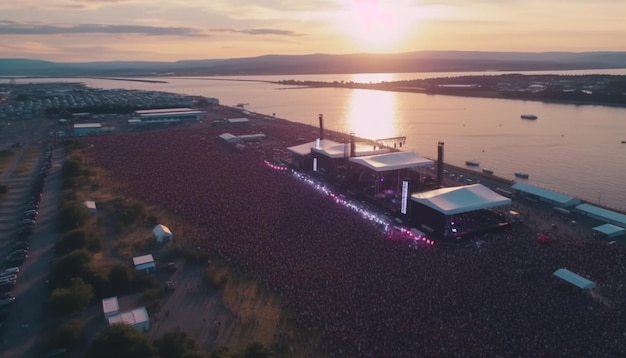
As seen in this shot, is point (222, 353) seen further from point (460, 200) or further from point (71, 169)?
point (71, 169)

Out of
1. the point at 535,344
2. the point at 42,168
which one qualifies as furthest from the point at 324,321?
the point at 42,168

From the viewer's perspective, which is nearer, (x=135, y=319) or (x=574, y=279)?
(x=135, y=319)

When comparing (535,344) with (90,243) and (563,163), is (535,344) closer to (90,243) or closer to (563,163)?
(90,243)

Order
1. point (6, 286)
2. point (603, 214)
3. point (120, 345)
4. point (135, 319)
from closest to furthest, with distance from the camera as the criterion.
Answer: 1. point (120, 345)
2. point (135, 319)
3. point (6, 286)
4. point (603, 214)

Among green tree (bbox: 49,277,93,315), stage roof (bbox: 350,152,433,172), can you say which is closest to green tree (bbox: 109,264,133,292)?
green tree (bbox: 49,277,93,315)

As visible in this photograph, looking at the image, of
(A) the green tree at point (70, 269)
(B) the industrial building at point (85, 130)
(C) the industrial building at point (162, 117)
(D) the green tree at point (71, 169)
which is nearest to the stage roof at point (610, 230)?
(A) the green tree at point (70, 269)

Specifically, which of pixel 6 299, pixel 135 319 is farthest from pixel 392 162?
pixel 6 299
